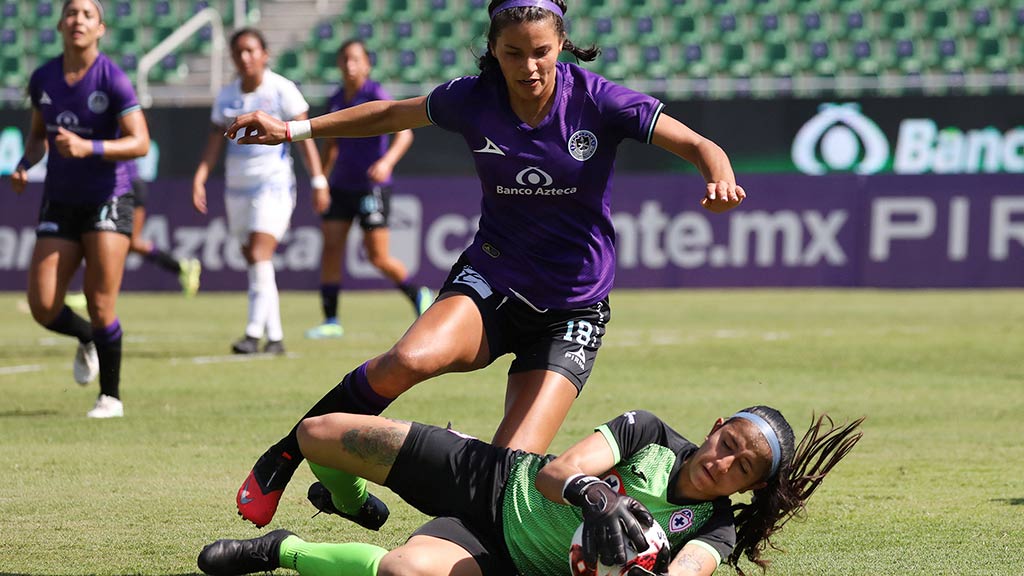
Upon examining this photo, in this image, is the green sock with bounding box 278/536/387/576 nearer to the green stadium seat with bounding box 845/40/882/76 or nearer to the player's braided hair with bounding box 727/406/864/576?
the player's braided hair with bounding box 727/406/864/576

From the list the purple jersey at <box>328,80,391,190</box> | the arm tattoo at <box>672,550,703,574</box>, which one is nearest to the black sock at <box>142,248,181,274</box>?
the purple jersey at <box>328,80,391,190</box>

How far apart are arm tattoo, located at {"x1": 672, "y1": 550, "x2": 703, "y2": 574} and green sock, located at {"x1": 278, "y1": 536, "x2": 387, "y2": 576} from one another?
3.14ft

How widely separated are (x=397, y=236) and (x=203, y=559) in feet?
49.2

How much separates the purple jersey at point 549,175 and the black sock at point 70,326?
4620mm

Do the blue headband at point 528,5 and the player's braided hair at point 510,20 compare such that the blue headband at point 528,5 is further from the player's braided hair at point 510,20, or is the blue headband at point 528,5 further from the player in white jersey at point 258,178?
the player in white jersey at point 258,178

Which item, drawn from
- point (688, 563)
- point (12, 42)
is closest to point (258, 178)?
point (688, 563)

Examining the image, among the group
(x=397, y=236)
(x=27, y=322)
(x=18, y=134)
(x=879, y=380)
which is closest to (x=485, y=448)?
(x=879, y=380)

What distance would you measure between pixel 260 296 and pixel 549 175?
7.24m

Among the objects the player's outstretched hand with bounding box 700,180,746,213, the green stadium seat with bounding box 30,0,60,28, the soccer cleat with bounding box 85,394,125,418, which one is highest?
the green stadium seat with bounding box 30,0,60,28

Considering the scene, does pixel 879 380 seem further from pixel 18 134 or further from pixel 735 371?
pixel 18 134

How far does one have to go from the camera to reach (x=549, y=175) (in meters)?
5.73

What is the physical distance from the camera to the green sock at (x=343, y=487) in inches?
214

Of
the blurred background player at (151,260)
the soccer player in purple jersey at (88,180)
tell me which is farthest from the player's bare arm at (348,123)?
the blurred background player at (151,260)

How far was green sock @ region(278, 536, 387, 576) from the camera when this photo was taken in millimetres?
4902
